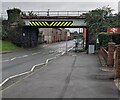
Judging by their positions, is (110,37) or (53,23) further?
(53,23)

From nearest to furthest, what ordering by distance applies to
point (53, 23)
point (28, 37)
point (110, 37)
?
1. point (110, 37)
2. point (53, 23)
3. point (28, 37)

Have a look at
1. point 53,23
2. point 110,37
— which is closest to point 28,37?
point 53,23

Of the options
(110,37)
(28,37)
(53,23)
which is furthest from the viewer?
(28,37)

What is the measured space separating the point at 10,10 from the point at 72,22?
1143cm

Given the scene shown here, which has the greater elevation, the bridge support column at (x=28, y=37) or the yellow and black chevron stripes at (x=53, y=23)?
the yellow and black chevron stripes at (x=53, y=23)

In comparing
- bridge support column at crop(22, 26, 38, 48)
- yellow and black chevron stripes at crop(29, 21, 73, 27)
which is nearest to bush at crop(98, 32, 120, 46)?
yellow and black chevron stripes at crop(29, 21, 73, 27)

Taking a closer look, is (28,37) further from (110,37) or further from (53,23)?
(110,37)

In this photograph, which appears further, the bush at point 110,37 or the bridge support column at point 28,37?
the bridge support column at point 28,37

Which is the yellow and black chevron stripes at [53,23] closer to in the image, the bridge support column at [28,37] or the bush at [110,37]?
the bridge support column at [28,37]

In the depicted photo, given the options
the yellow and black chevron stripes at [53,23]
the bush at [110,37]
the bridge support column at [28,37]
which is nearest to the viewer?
the bush at [110,37]

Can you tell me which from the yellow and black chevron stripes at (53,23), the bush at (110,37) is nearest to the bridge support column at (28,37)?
the yellow and black chevron stripes at (53,23)

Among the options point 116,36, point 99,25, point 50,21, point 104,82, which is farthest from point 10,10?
point 104,82

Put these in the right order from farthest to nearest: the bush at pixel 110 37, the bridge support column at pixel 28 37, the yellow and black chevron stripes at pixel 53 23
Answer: the bridge support column at pixel 28 37 → the yellow and black chevron stripes at pixel 53 23 → the bush at pixel 110 37

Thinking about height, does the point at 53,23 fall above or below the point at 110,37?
above
